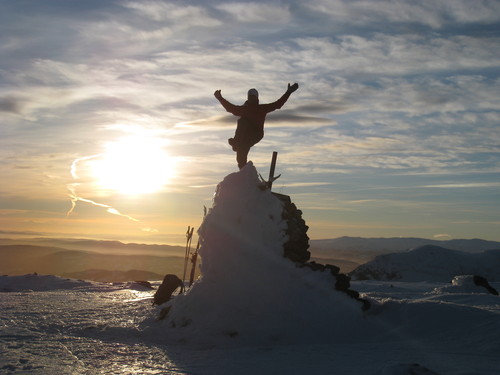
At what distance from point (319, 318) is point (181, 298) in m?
3.30

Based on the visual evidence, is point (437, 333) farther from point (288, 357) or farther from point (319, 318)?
point (288, 357)

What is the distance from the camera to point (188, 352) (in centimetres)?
838

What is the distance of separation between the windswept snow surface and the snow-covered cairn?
0.02m

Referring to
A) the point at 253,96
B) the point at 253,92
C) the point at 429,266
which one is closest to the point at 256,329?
the point at 253,96

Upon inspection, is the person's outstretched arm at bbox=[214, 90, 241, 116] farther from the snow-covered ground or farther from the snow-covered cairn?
the snow-covered ground

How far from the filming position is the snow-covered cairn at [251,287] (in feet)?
29.5

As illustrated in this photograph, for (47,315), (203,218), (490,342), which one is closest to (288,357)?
(490,342)

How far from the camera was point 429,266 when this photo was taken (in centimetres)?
2658

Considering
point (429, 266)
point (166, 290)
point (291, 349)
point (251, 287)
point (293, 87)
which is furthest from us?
point (429, 266)

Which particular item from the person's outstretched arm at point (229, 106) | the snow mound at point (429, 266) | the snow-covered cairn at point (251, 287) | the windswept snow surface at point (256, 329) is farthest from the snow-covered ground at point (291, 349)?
the snow mound at point (429, 266)

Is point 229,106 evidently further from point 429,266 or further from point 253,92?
point 429,266

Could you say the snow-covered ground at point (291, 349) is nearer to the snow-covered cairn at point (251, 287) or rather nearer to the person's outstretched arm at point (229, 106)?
the snow-covered cairn at point (251, 287)

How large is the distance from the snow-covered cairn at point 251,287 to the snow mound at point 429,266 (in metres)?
17.7

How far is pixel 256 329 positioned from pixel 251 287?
0.85m
